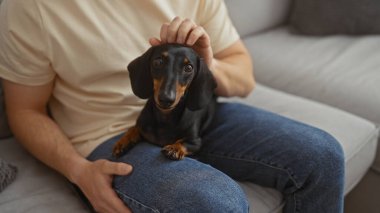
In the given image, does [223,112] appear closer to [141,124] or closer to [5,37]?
[141,124]

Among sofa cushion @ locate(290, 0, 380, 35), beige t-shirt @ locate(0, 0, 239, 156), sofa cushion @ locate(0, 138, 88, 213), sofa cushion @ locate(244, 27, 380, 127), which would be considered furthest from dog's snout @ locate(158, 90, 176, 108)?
sofa cushion @ locate(290, 0, 380, 35)

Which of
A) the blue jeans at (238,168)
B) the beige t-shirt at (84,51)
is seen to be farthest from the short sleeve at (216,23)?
the blue jeans at (238,168)

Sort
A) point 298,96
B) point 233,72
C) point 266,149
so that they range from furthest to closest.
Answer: point 298,96
point 233,72
point 266,149

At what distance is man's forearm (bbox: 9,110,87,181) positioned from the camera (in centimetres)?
103

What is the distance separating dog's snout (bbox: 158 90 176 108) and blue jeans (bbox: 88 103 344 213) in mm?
144

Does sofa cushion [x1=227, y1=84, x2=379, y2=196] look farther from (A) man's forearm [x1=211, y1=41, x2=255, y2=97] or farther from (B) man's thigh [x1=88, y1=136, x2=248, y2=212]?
(B) man's thigh [x1=88, y1=136, x2=248, y2=212]

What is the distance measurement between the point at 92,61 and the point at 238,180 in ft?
1.50

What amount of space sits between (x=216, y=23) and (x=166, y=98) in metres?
0.41

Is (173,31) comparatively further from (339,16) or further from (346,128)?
(339,16)

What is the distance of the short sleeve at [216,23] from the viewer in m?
1.16

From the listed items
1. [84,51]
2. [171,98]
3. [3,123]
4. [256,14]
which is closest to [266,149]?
[171,98]

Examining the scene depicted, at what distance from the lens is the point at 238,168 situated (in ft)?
3.52

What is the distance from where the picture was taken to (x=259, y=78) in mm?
1735

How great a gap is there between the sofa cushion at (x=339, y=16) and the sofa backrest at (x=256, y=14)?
0.11 meters
